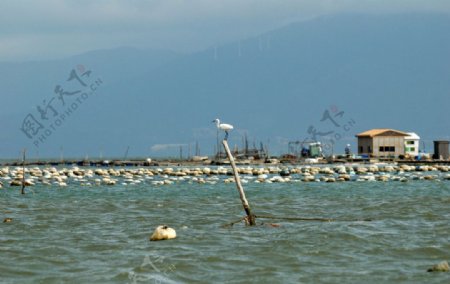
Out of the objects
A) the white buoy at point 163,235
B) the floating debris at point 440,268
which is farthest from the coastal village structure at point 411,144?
the floating debris at point 440,268

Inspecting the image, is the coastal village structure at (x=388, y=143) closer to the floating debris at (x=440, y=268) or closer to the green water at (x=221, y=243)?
the green water at (x=221, y=243)

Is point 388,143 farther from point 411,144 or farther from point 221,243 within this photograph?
point 221,243

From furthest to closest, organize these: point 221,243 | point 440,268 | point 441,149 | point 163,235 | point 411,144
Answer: point 411,144, point 441,149, point 163,235, point 221,243, point 440,268

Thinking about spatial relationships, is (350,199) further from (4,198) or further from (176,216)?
(4,198)

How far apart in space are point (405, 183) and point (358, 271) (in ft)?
131

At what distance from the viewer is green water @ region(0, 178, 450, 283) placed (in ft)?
59.3

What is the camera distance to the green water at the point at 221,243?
1806cm

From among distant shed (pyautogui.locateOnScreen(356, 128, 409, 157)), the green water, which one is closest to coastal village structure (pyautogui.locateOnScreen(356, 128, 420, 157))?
distant shed (pyautogui.locateOnScreen(356, 128, 409, 157))

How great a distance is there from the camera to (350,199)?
39875 millimetres

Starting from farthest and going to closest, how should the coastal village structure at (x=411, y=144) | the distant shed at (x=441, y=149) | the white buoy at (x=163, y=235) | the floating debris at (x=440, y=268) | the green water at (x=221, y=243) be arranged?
the coastal village structure at (x=411, y=144), the distant shed at (x=441, y=149), the white buoy at (x=163, y=235), the green water at (x=221, y=243), the floating debris at (x=440, y=268)

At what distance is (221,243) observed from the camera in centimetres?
2239

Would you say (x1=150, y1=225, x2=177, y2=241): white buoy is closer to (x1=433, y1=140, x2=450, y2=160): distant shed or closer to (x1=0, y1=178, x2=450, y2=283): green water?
(x1=0, y1=178, x2=450, y2=283): green water

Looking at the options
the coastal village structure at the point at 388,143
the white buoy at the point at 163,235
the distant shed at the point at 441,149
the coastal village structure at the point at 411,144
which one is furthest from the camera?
the coastal village structure at the point at 411,144

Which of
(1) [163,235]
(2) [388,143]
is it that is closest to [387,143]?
(2) [388,143]
